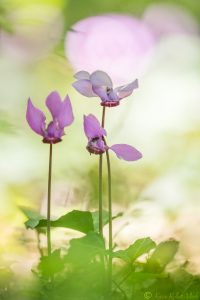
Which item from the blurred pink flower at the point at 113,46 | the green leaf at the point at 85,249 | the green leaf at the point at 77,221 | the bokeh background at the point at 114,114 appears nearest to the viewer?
the green leaf at the point at 85,249

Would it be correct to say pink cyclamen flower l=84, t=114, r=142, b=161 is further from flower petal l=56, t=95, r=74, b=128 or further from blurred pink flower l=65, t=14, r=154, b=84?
blurred pink flower l=65, t=14, r=154, b=84

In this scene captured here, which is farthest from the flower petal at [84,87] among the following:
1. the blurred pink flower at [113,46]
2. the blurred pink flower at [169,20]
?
the blurred pink flower at [169,20]

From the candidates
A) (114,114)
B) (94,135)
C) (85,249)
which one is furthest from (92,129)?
(114,114)

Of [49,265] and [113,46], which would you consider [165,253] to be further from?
[113,46]

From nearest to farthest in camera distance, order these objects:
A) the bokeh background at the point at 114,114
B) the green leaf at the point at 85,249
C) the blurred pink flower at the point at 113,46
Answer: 1. the green leaf at the point at 85,249
2. the bokeh background at the point at 114,114
3. the blurred pink flower at the point at 113,46

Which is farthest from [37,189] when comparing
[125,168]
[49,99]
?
[49,99]

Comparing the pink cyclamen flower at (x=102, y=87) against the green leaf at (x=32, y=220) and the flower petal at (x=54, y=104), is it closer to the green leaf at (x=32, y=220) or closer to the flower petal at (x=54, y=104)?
the flower petal at (x=54, y=104)

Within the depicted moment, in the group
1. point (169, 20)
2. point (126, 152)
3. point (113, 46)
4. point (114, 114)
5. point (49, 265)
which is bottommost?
point (49, 265)
